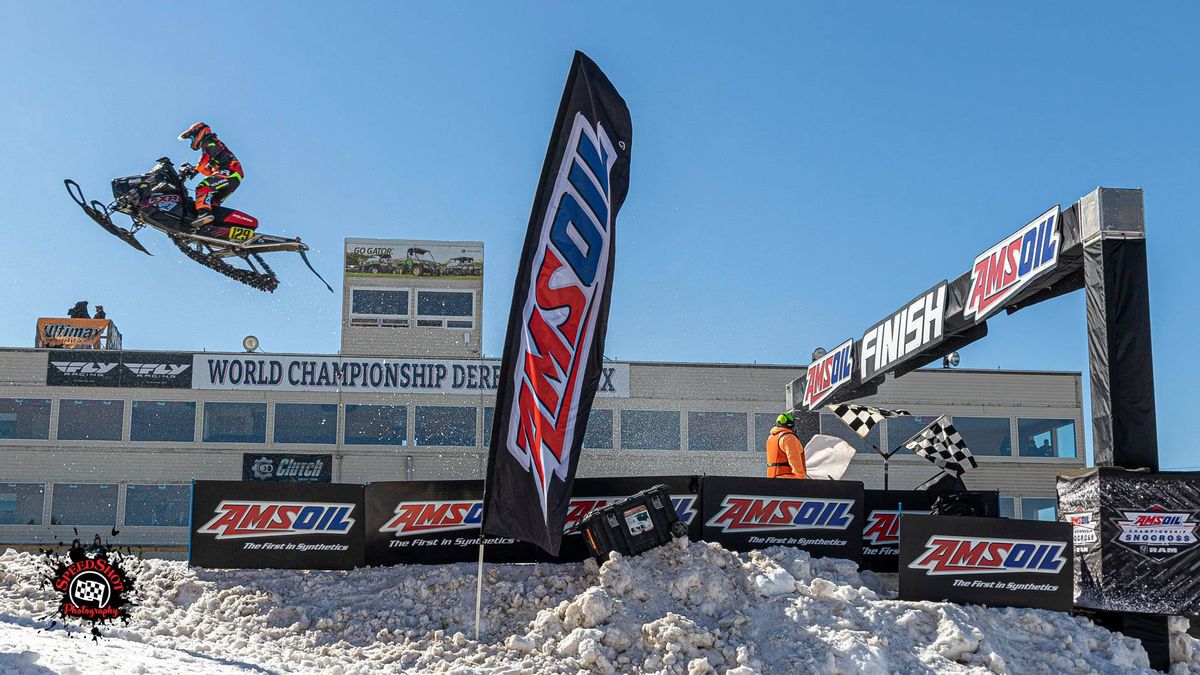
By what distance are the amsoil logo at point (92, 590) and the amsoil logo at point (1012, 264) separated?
946 centimetres

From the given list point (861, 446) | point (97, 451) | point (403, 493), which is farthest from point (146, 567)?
point (861, 446)

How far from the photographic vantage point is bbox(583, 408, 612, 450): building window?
2803cm

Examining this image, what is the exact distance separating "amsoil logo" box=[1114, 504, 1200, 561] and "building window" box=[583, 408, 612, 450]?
17.9 m

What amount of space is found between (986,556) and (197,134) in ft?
72.3

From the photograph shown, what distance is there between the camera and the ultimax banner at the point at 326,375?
27.7 m

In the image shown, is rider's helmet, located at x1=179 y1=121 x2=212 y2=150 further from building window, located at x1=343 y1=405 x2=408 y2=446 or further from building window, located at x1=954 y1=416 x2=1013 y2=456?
building window, located at x1=954 y1=416 x2=1013 y2=456

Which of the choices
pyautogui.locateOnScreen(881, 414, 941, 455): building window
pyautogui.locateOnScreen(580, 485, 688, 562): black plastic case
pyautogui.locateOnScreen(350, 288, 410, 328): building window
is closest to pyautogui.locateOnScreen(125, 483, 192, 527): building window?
pyautogui.locateOnScreen(350, 288, 410, 328): building window

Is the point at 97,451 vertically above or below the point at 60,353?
below

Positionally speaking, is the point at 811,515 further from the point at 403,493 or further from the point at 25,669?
the point at 25,669

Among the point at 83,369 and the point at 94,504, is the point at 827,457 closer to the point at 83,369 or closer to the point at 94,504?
the point at 94,504

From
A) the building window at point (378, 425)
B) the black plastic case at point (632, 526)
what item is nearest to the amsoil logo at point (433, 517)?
the black plastic case at point (632, 526)

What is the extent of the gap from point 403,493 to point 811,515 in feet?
15.3

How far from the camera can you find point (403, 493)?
12562mm

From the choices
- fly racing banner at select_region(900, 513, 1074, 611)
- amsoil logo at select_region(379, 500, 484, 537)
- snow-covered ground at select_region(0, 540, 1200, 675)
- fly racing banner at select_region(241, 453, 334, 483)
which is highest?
fly racing banner at select_region(241, 453, 334, 483)
